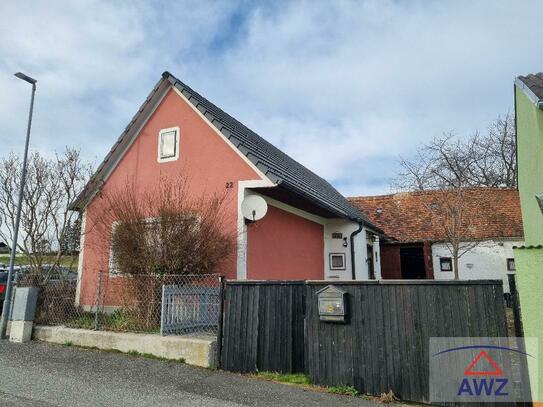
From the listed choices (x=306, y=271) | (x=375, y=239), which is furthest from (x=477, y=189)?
(x=306, y=271)

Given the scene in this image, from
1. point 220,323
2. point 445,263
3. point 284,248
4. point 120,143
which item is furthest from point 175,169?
point 445,263

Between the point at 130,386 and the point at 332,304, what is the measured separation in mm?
3088

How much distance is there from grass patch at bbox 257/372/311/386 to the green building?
9.33 ft

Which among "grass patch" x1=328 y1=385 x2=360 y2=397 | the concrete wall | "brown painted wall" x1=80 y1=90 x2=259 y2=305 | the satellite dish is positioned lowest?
"grass patch" x1=328 y1=385 x2=360 y2=397

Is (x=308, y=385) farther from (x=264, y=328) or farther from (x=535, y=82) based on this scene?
(x=535, y=82)

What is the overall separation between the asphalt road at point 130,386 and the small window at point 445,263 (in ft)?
56.0

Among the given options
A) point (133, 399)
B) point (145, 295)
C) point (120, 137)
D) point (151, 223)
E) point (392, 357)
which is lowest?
point (133, 399)

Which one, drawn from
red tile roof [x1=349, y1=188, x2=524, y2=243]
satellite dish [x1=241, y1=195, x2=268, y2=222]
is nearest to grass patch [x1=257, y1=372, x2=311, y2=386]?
satellite dish [x1=241, y1=195, x2=268, y2=222]

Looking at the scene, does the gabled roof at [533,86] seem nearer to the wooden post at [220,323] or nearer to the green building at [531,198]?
A: the green building at [531,198]

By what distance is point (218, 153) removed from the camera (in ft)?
33.1

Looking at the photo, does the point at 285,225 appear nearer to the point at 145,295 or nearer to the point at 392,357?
the point at 145,295

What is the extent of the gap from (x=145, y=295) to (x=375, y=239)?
11.7 m

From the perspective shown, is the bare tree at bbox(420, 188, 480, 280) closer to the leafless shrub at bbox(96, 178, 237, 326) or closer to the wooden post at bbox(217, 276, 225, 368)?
the leafless shrub at bbox(96, 178, 237, 326)

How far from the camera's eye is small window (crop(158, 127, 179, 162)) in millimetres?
10766
